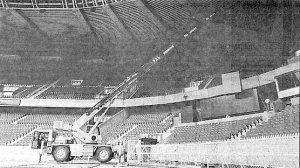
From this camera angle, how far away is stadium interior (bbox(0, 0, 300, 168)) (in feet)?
50.6

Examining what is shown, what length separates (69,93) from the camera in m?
23.8

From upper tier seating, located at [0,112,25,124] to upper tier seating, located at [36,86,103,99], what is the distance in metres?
2.31

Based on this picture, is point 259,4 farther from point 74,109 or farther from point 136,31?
point 74,109

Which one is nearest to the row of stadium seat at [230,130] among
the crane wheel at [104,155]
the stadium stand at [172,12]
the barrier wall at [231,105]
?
the barrier wall at [231,105]

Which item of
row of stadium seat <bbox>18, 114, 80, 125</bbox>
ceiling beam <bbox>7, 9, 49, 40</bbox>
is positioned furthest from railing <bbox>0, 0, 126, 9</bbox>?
row of stadium seat <bbox>18, 114, 80, 125</bbox>

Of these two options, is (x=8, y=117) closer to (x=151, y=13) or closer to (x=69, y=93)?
(x=69, y=93)

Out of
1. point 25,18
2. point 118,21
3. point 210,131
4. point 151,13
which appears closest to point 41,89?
point 25,18

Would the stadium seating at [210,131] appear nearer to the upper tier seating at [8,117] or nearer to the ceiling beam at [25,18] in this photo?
the ceiling beam at [25,18]

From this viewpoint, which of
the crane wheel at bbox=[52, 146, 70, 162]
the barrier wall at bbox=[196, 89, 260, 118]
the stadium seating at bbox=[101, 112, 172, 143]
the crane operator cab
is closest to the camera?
the crane wheel at bbox=[52, 146, 70, 162]

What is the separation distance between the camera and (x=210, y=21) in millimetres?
17984

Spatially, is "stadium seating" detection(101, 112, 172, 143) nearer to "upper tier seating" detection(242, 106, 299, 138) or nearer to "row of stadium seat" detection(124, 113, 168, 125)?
"row of stadium seat" detection(124, 113, 168, 125)

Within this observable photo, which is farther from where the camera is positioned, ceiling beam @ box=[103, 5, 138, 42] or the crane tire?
ceiling beam @ box=[103, 5, 138, 42]

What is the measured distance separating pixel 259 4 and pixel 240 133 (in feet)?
23.2

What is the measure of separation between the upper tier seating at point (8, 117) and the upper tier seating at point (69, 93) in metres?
2.31
